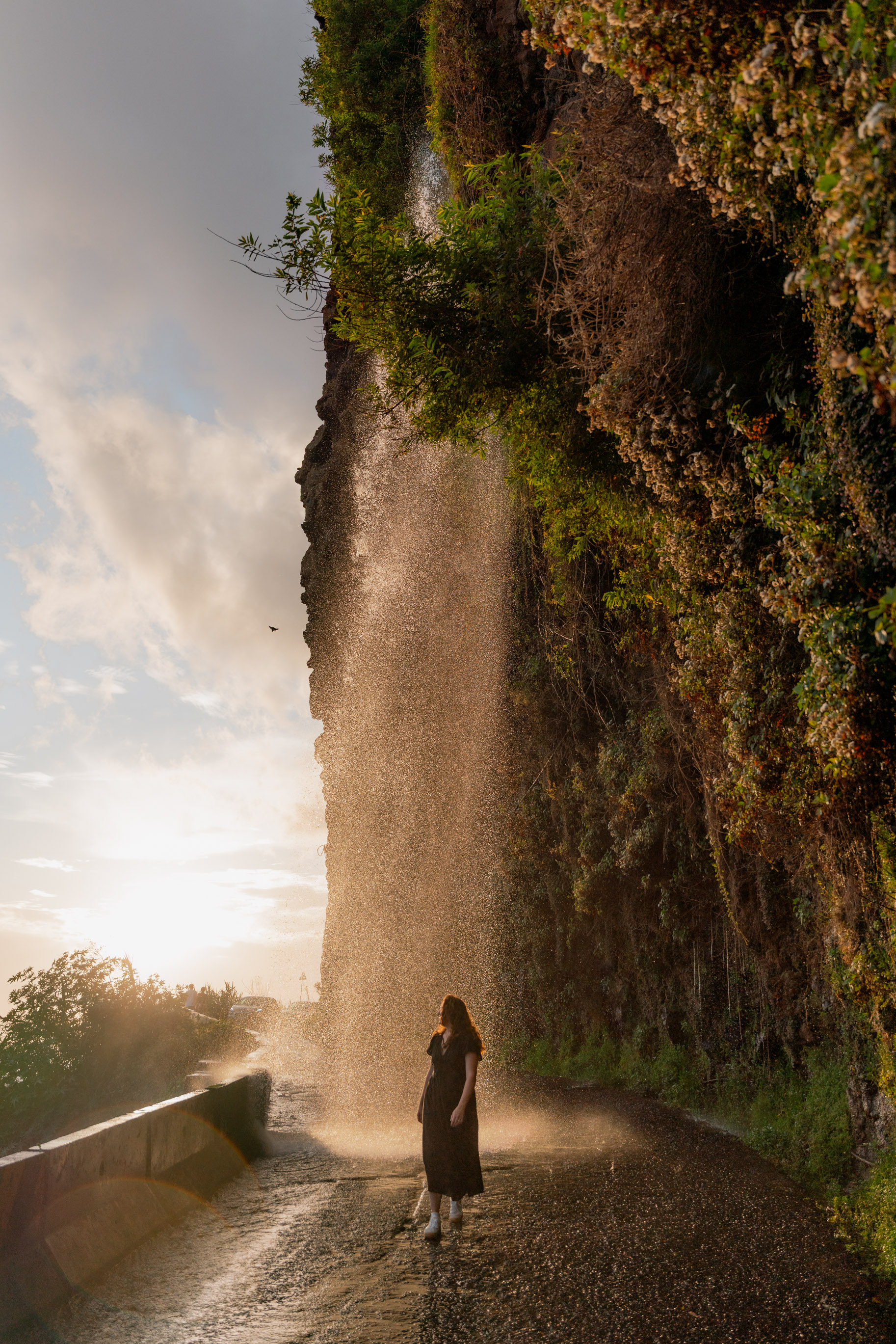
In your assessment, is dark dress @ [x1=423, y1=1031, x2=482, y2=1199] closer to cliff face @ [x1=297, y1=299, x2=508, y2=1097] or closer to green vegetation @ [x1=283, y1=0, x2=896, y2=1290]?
green vegetation @ [x1=283, y1=0, x2=896, y2=1290]

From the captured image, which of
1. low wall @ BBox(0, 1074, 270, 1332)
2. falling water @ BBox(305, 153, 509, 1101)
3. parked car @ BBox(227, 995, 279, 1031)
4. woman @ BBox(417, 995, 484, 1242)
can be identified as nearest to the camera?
low wall @ BBox(0, 1074, 270, 1332)

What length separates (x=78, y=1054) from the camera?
14602mm

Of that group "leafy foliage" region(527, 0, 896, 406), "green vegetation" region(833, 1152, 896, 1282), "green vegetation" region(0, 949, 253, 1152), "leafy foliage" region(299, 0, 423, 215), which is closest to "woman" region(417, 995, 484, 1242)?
"green vegetation" region(833, 1152, 896, 1282)

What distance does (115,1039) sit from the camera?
590 inches

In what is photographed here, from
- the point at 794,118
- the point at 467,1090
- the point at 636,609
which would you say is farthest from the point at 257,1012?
the point at 794,118

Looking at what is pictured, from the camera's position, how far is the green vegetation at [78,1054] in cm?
1412

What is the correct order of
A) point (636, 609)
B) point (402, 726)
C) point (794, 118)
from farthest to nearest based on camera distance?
point (402, 726) < point (636, 609) < point (794, 118)

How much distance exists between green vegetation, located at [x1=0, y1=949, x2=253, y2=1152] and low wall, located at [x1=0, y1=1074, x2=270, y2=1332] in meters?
7.57

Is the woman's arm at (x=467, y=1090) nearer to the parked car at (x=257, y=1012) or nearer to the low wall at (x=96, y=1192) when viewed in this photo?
the low wall at (x=96, y=1192)

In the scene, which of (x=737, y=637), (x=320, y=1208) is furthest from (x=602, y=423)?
(x=320, y=1208)

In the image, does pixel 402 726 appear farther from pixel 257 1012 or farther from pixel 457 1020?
pixel 257 1012

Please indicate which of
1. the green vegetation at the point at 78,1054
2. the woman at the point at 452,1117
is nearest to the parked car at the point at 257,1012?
the green vegetation at the point at 78,1054

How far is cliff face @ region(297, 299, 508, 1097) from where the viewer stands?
18.3 m

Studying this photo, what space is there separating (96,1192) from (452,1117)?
2.28 meters
